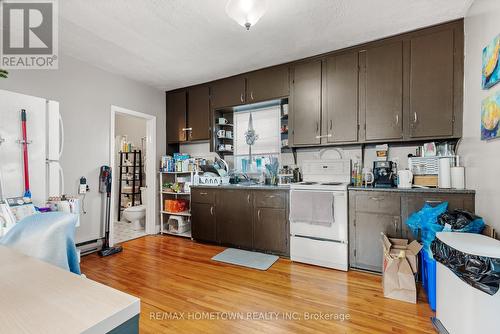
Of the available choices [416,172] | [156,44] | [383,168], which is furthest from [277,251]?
[156,44]

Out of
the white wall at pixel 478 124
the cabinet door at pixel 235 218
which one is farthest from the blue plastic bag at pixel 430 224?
the cabinet door at pixel 235 218

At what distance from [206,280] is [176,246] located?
49.5 inches

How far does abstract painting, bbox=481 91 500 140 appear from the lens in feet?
5.24

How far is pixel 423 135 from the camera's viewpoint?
8.13ft

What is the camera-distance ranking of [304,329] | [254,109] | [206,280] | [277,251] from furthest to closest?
[254,109], [277,251], [206,280], [304,329]

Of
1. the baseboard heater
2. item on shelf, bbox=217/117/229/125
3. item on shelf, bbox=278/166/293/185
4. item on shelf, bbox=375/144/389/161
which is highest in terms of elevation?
item on shelf, bbox=217/117/229/125

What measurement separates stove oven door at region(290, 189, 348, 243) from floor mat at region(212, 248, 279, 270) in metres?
0.46

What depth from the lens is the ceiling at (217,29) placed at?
2.06m

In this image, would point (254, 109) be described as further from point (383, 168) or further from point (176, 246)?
point (176, 246)

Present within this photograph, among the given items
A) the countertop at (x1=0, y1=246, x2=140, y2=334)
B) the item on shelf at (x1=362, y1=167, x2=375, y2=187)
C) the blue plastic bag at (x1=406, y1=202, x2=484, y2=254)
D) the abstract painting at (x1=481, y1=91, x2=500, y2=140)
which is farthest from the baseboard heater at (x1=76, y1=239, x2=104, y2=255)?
the abstract painting at (x1=481, y1=91, x2=500, y2=140)

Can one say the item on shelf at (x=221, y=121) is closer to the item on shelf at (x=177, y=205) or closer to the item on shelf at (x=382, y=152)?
the item on shelf at (x=177, y=205)

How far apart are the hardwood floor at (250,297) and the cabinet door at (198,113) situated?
6.42 feet

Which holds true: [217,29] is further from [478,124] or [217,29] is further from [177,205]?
[177,205]

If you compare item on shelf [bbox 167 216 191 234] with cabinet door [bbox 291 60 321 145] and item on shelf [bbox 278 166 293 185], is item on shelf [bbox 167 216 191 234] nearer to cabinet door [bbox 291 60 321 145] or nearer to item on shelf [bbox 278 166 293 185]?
item on shelf [bbox 278 166 293 185]
